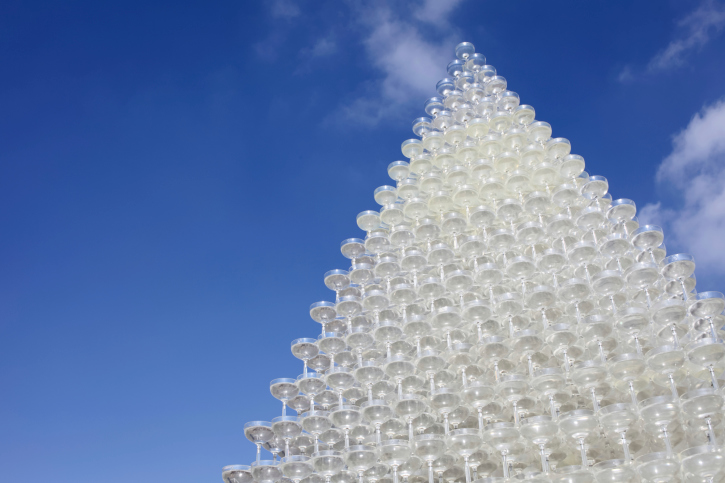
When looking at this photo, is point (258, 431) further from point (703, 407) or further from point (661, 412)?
point (703, 407)

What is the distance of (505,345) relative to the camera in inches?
818

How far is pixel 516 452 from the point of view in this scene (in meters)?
18.9

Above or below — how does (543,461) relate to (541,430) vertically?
below

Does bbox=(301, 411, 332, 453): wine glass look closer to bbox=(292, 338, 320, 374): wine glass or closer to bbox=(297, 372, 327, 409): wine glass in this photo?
bbox=(297, 372, 327, 409): wine glass

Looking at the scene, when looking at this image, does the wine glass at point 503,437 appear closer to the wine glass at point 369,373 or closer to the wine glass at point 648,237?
the wine glass at point 369,373

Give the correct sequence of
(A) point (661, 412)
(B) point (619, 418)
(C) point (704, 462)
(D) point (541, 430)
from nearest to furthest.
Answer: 1. (C) point (704, 462)
2. (A) point (661, 412)
3. (B) point (619, 418)
4. (D) point (541, 430)

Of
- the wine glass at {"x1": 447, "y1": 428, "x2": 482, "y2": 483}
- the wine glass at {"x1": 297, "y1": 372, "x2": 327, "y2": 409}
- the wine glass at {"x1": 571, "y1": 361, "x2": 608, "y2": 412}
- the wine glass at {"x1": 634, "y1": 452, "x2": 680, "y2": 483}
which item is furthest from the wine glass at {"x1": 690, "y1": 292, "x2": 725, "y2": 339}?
the wine glass at {"x1": 297, "y1": 372, "x2": 327, "y2": 409}

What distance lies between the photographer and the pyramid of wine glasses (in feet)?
58.2

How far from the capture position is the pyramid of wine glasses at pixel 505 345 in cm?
1775

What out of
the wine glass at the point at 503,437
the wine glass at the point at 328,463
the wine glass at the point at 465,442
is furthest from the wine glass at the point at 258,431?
the wine glass at the point at 503,437

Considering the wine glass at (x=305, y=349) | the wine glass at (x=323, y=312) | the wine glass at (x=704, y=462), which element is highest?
the wine glass at (x=323, y=312)

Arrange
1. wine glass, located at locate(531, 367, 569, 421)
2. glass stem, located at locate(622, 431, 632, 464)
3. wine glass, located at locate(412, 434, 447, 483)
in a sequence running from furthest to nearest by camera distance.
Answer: wine glass, located at locate(412, 434, 447, 483) → wine glass, located at locate(531, 367, 569, 421) → glass stem, located at locate(622, 431, 632, 464)

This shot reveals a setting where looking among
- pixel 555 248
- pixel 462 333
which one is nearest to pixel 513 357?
pixel 462 333

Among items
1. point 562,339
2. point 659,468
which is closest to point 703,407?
point 659,468
